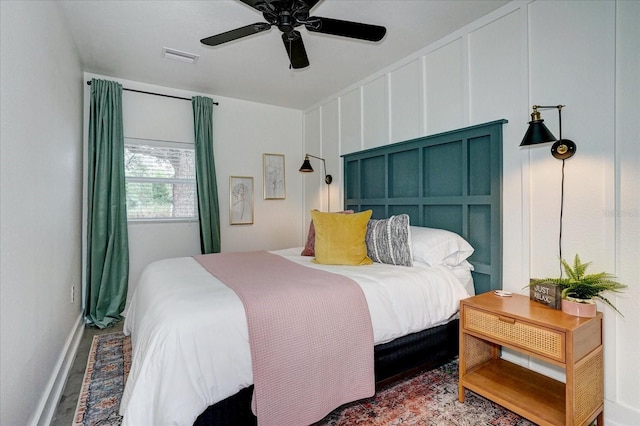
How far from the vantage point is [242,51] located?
292cm

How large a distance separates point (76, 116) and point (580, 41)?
3.94 meters

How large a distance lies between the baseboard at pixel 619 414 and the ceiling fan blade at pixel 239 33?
2837 mm

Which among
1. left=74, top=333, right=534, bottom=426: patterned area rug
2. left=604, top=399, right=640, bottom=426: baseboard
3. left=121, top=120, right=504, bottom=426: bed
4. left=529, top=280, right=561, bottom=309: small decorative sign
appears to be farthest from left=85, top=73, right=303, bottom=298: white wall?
left=604, top=399, right=640, bottom=426: baseboard

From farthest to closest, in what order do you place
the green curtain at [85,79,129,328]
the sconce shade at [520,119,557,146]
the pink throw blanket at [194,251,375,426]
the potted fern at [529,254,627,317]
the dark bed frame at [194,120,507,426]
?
1. the green curtain at [85,79,129,328]
2. the dark bed frame at [194,120,507,426]
3. the sconce shade at [520,119,557,146]
4. the potted fern at [529,254,627,317]
5. the pink throw blanket at [194,251,375,426]

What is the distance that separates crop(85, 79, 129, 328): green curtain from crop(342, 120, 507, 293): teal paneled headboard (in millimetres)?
2664

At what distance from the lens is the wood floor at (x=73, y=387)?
179 cm

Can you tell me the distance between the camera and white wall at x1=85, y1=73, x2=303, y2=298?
143 inches

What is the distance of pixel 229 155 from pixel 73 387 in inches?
112

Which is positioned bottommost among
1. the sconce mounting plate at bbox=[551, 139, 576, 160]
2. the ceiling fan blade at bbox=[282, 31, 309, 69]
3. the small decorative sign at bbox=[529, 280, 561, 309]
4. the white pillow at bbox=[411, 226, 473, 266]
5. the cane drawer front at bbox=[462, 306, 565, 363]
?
the cane drawer front at bbox=[462, 306, 565, 363]

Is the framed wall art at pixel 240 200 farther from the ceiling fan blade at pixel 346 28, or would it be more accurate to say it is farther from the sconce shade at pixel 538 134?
the sconce shade at pixel 538 134

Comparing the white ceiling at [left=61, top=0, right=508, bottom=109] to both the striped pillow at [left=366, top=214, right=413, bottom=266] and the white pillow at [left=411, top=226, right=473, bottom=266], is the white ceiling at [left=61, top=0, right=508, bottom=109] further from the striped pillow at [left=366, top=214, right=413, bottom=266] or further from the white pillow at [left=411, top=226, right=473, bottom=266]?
the white pillow at [left=411, top=226, right=473, bottom=266]

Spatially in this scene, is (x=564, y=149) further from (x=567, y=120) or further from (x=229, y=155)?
(x=229, y=155)

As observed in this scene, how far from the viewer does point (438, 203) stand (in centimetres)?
270

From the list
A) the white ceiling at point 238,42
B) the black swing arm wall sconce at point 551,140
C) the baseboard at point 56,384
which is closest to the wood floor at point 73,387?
the baseboard at point 56,384
